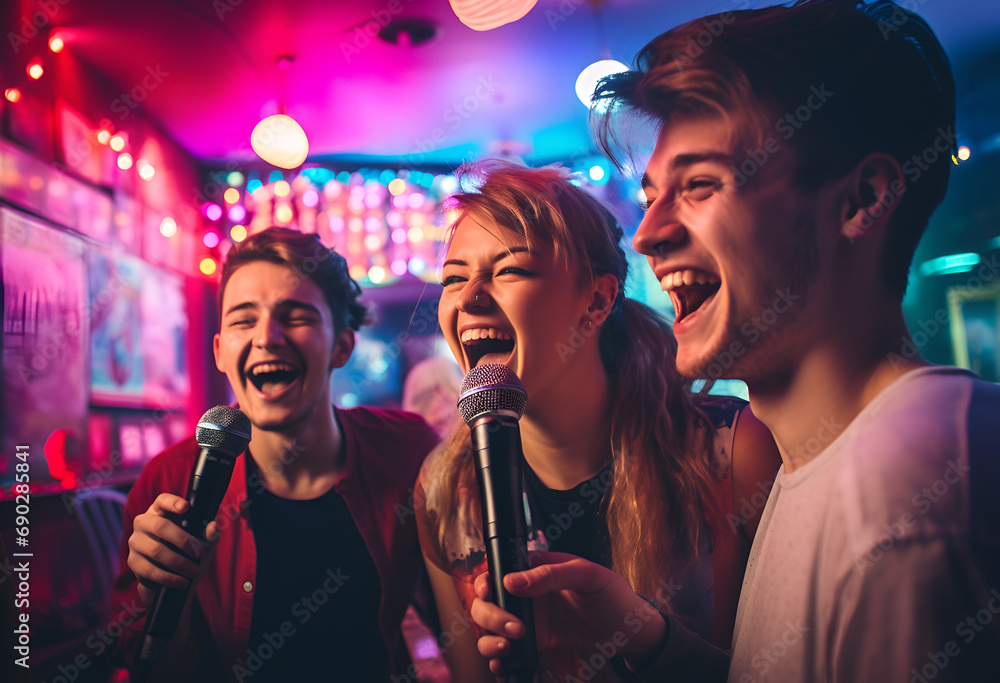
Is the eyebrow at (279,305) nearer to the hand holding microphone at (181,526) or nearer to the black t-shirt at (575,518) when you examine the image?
the hand holding microphone at (181,526)

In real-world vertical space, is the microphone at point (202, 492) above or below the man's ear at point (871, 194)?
below

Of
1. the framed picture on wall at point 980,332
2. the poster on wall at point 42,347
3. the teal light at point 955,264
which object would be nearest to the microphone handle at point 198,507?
the poster on wall at point 42,347

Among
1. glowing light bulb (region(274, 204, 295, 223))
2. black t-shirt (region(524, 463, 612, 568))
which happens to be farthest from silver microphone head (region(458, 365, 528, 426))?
glowing light bulb (region(274, 204, 295, 223))

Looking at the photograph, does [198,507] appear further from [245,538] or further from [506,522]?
[506,522]

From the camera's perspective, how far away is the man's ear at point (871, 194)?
82 centimetres

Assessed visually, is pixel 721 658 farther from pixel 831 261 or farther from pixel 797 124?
pixel 797 124

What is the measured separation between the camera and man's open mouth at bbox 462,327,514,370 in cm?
121

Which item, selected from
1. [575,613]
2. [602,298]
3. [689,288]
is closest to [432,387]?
[602,298]

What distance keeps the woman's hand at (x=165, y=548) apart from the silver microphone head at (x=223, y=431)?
13 centimetres

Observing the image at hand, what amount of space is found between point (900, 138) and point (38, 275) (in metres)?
2.32

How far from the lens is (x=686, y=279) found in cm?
93

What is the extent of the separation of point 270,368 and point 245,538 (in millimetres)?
441

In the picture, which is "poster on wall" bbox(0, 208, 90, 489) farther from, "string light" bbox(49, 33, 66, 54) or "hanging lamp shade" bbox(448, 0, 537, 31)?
"hanging lamp shade" bbox(448, 0, 537, 31)

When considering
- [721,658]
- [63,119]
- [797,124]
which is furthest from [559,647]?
[63,119]
